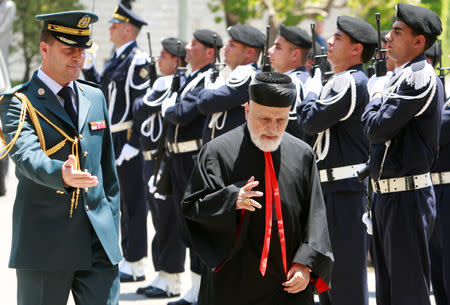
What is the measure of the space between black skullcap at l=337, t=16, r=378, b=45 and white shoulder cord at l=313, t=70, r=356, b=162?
266mm

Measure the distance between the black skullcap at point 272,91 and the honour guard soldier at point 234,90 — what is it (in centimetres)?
273

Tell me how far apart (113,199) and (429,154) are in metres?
1.96

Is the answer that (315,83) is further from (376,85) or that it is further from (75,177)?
(75,177)

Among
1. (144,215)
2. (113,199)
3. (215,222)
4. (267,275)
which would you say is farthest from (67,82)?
(144,215)

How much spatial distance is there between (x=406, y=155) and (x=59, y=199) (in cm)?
212

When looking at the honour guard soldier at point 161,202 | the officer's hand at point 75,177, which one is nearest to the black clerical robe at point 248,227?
the officer's hand at point 75,177

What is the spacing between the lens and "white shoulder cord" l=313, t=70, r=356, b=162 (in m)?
6.21

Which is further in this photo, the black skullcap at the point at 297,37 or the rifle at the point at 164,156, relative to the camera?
the rifle at the point at 164,156

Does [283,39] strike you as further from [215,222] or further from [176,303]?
[215,222]

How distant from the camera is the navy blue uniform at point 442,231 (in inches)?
261

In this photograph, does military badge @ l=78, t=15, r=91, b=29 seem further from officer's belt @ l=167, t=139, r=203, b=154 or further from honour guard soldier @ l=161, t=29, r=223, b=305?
officer's belt @ l=167, t=139, r=203, b=154

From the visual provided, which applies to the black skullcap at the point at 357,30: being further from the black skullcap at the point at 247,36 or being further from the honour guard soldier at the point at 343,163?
the black skullcap at the point at 247,36

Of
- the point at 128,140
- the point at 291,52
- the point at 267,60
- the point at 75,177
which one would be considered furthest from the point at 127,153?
the point at 75,177

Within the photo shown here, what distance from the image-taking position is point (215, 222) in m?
4.45
